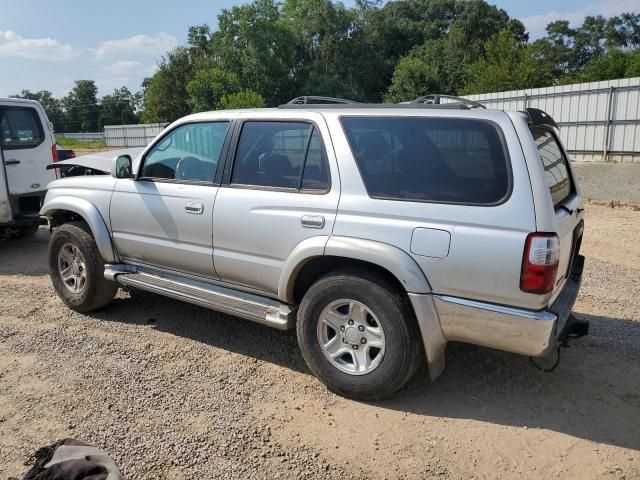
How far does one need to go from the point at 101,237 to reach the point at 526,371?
3.72m

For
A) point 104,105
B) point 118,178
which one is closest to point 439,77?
point 118,178

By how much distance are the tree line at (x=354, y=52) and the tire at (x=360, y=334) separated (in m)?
34.1

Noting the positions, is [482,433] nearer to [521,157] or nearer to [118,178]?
[521,157]

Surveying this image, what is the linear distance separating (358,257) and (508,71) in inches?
1129

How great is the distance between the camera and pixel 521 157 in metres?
3.01

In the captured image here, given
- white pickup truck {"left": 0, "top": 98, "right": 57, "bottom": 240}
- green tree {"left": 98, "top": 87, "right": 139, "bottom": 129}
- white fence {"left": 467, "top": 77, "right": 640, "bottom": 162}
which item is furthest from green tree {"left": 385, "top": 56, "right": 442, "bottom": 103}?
green tree {"left": 98, "top": 87, "right": 139, "bottom": 129}

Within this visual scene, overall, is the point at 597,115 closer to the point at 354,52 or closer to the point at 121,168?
the point at 121,168

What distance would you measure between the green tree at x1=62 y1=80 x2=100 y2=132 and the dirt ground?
9281cm

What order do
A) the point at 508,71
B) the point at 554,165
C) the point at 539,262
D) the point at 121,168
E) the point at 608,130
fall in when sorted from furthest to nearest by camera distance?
the point at 508,71 → the point at 608,130 → the point at 121,168 → the point at 554,165 → the point at 539,262

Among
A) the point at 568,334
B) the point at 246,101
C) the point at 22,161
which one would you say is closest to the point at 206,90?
the point at 246,101

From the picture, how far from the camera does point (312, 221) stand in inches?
140

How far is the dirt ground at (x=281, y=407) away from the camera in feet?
9.80

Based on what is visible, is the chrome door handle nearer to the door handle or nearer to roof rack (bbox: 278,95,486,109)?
roof rack (bbox: 278,95,486,109)

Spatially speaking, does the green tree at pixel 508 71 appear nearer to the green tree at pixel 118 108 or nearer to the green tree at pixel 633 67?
the green tree at pixel 633 67
